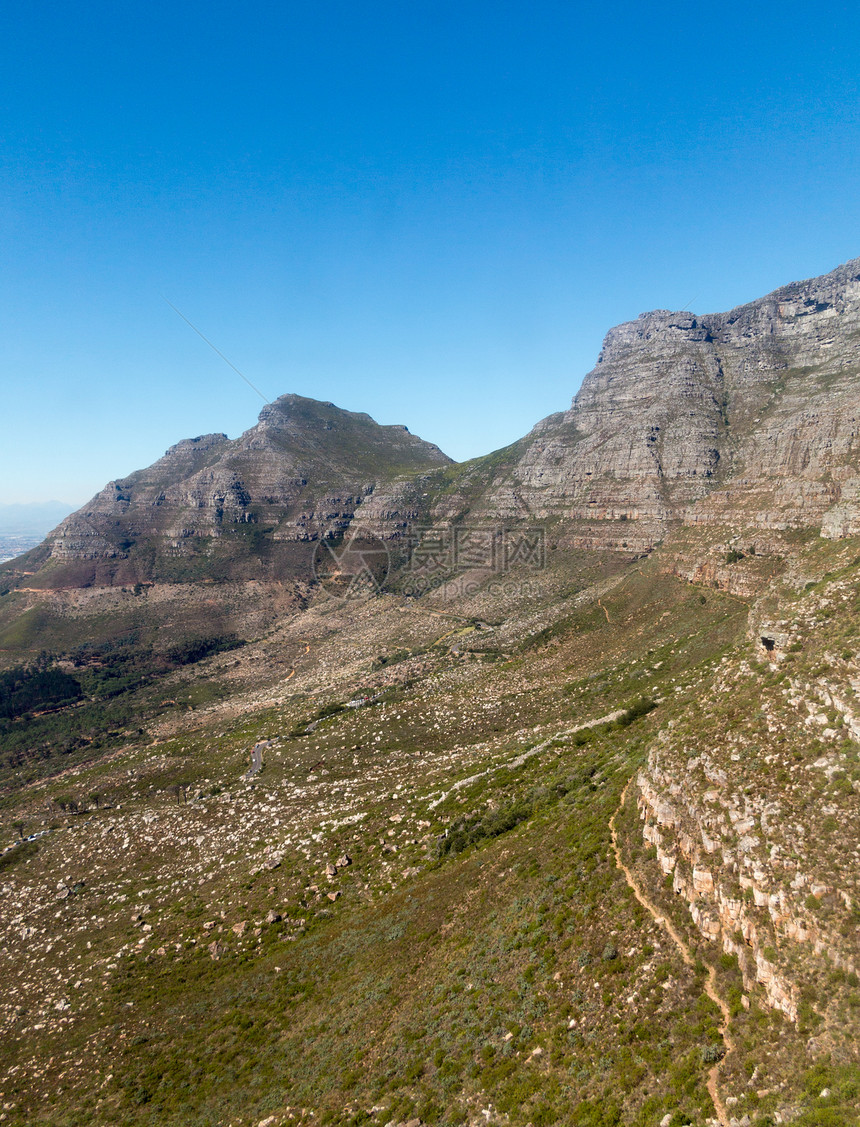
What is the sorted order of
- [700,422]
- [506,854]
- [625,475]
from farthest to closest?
[625,475] → [700,422] → [506,854]

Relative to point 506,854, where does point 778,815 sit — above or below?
above

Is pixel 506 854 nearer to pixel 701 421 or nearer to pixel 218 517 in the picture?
pixel 701 421

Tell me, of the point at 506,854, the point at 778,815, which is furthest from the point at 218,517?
the point at 778,815

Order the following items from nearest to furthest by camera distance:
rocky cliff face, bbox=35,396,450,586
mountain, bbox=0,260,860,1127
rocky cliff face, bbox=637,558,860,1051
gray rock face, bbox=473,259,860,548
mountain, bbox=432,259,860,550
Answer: rocky cliff face, bbox=637,558,860,1051 → mountain, bbox=0,260,860,1127 → mountain, bbox=432,259,860,550 → gray rock face, bbox=473,259,860,548 → rocky cliff face, bbox=35,396,450,586

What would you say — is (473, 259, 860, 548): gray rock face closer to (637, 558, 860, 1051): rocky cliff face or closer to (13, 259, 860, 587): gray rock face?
(13, 259, 860, 587): gray rock face

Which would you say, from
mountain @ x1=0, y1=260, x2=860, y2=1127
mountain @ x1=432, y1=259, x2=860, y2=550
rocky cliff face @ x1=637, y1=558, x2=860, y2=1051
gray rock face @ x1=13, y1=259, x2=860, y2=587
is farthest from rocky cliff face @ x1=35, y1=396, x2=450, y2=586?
rocky cliff face @ x1=637, y1=558, x2=860, y2=1051

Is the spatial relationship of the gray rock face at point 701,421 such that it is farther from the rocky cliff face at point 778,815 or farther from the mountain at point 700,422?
the rocky cliff face at point 778,815
